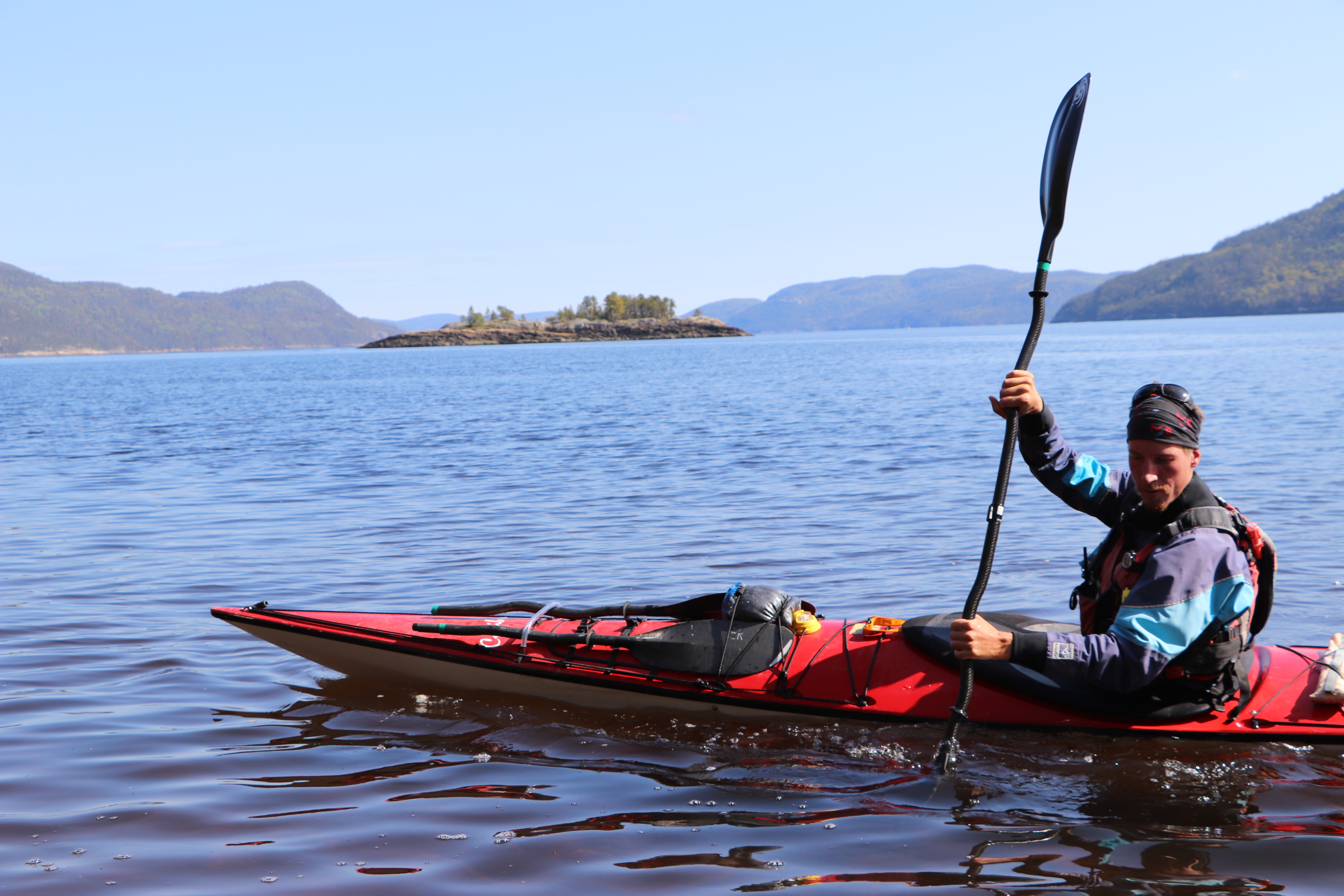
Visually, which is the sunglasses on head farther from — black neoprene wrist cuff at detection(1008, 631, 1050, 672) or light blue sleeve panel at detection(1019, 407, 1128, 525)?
black neoprene wrist cuff at detection(1008, 631, 1050, 672)

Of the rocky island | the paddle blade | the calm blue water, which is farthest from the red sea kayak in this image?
the rocky island

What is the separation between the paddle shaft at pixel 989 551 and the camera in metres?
4.26

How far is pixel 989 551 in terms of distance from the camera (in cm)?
441

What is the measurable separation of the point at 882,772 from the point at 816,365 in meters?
52.6

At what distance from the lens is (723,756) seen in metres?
4.75

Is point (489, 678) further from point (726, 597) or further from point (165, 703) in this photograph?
point (165, 703)

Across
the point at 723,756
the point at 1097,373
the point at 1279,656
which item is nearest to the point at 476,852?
the point at 723,756

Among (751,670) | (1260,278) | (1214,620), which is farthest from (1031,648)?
(1260,278)

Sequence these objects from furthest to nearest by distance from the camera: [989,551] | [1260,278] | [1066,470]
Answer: [1260,278], [1066,470], [989,551]

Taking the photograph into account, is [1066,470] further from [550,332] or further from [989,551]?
[550,332]

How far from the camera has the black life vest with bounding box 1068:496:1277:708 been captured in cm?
383

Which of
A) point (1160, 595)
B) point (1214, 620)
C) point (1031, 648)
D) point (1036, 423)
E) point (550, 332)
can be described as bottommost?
point (1031, 648)

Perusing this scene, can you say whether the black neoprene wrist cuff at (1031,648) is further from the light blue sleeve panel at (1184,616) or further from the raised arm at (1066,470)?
the raised arm at (1066,470)

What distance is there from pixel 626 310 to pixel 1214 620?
163m
